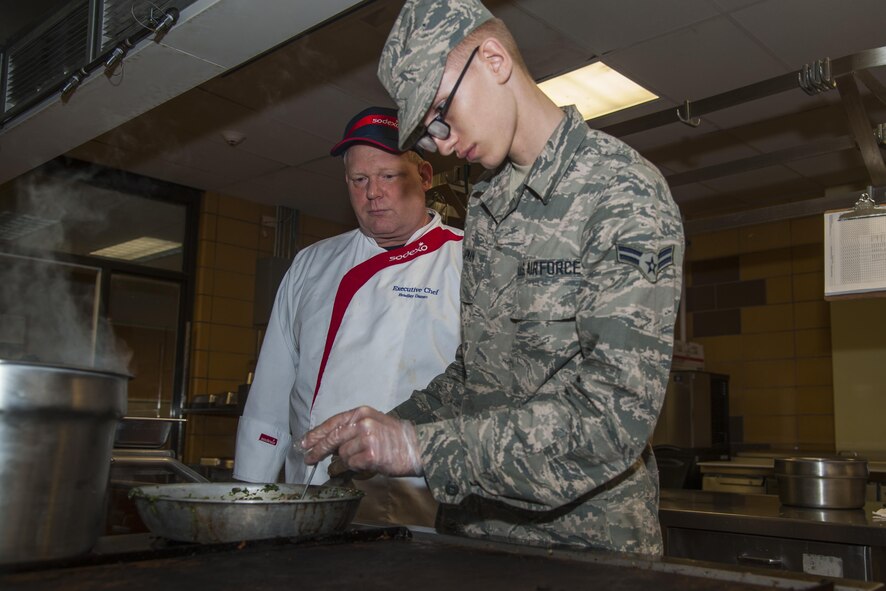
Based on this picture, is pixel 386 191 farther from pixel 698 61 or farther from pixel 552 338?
pixel 698 61

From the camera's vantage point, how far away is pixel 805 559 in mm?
2318

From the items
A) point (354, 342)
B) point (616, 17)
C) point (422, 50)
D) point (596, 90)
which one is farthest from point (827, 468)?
point (596, 90)

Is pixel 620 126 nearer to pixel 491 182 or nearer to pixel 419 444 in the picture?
pixel 491 182

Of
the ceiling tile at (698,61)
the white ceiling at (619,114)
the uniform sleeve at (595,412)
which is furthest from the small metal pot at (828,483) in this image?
the ceiling tile at (698,61)

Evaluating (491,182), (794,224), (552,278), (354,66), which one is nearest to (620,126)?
(354,66)

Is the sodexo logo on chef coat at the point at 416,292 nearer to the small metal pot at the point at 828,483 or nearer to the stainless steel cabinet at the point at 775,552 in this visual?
the stainless steel cabinet at the point at 775,552

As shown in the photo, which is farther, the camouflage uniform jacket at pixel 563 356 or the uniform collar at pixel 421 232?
the uniform collar at pixel 421 232

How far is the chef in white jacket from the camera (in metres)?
1.94

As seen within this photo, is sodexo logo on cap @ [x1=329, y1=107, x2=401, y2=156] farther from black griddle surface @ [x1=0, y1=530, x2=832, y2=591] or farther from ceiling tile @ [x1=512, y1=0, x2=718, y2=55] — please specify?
ceiling tile @ [x1=512, y1=0, x2=718, y2=55]

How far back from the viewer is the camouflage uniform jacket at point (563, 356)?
1046 millimetres

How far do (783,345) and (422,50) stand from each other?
18.0 ft

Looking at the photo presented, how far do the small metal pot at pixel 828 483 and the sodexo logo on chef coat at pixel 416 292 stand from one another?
145 centimetres

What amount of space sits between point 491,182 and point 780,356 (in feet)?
17.2

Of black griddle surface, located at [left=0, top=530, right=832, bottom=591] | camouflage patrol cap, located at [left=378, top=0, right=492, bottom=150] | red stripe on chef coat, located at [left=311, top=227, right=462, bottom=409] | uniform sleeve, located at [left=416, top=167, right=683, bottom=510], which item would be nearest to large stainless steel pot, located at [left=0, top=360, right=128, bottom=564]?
black griddle surface, located at [left=0, top=530, right=832, bottom=591]
